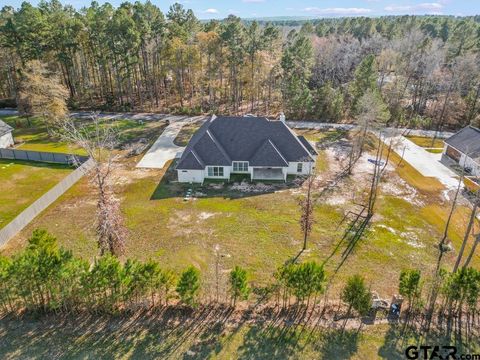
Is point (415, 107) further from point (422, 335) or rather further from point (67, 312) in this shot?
point (67, 312)

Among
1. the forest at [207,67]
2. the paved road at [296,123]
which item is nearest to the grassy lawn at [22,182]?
the forest at [207,67]

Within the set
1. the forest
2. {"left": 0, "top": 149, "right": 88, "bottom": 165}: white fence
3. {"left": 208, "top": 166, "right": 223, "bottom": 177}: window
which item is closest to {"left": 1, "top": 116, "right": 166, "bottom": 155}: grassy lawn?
{"left": 0, "top": 149, "right": 88, "bottom": 165}: white fence

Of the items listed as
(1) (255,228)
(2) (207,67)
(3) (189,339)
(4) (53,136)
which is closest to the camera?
(3) (189,339)

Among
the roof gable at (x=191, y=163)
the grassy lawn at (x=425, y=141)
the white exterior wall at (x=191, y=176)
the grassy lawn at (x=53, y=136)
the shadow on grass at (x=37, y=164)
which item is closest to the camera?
the roof gable at (x=191, y=163)

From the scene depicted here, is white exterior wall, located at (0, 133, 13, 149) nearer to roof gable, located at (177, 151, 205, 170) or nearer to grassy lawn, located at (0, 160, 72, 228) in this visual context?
grassy lawn, located at (0, 160, 72, 228)

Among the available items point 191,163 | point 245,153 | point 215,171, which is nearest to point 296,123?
point 245,153

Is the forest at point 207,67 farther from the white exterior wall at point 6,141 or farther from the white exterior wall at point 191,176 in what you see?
the white exterior wall at point 191,176

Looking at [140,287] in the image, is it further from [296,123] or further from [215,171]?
[296,123]
